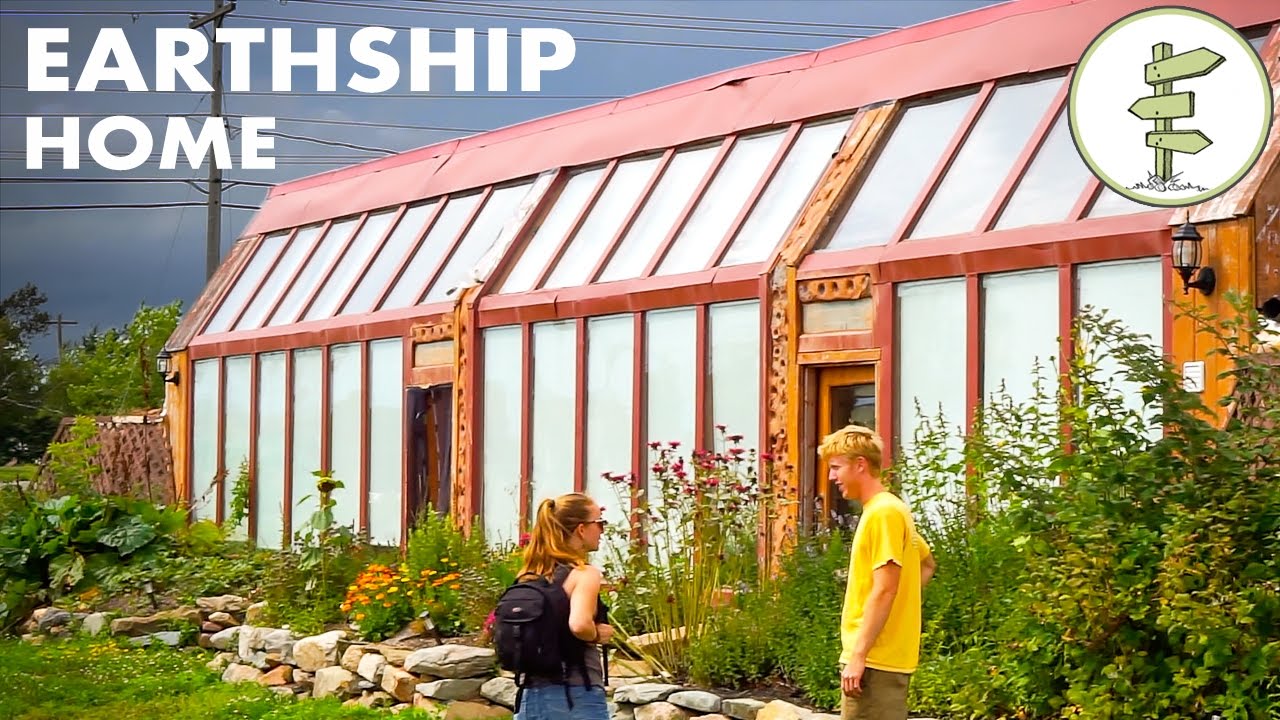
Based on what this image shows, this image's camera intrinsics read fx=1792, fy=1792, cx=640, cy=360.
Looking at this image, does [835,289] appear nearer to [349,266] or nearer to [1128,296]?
[1128,296]

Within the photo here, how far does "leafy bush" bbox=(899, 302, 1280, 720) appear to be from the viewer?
8078 millimetres

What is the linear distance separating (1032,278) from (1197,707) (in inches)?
172

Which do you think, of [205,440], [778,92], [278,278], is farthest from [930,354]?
[205,440]

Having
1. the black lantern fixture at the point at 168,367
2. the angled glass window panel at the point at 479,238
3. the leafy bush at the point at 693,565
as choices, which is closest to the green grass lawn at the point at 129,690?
the leafy bush at the point at 693,565

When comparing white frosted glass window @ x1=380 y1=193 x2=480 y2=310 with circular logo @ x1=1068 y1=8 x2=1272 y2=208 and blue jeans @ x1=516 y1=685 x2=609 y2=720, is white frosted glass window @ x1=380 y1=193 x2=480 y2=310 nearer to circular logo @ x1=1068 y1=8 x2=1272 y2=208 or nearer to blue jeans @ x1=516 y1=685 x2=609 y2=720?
circular logo @ x1=1068 y1=8 x2=1272 y2=208

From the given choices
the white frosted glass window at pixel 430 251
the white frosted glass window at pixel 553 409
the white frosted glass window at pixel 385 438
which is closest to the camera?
the white frosted glass window at pixel 553 409

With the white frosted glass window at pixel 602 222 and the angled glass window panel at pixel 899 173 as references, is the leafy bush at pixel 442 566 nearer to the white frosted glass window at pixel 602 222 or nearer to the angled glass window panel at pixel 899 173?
the white frosted glass window at pixel 602 222

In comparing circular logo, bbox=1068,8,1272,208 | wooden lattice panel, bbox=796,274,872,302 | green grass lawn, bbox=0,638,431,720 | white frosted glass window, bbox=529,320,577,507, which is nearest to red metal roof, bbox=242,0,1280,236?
circular logo, bbox=1068,8,1272,208

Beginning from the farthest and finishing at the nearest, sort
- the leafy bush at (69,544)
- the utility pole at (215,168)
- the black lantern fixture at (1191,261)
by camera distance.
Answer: the utility pole at (215,168) → the leafy bush at (69,544) → the black lantern fixture at (1191,261)

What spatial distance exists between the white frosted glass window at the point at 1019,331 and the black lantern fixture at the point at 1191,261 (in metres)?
1.17

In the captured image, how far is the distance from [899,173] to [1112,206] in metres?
2.47

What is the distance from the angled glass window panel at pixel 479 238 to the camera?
18281 millimetres

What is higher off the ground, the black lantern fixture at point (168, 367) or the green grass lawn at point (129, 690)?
the black lantern fixture at point (168, 367)

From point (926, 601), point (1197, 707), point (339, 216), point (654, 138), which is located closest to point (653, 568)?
point (926, 601)
